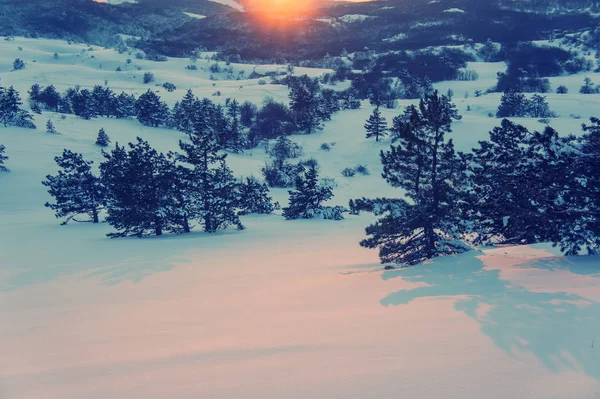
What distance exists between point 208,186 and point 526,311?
58.1 ft

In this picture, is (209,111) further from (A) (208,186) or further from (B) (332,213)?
(A) (208,186)

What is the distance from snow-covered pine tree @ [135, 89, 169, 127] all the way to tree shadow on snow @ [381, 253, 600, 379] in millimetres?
65582

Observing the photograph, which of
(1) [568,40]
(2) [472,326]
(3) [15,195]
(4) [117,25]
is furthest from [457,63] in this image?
(4) [117,25]

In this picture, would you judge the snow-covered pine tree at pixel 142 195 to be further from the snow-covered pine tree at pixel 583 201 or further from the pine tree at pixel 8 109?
the pine tree at pixel 8 109

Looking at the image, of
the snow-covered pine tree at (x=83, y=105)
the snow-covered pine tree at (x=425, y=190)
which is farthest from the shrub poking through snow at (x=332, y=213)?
the snow-covered pine tree at (x=83, y=105)

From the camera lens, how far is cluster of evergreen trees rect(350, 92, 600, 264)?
9.80 meters

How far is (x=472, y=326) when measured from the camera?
516 centimetres

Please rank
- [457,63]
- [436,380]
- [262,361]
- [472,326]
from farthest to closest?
[457,63] < [472,326] < [262,361] < [436,380]

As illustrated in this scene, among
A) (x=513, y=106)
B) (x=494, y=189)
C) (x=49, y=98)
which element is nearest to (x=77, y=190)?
(x=494, y=189)

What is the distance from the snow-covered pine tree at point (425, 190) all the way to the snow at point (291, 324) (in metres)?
1.05

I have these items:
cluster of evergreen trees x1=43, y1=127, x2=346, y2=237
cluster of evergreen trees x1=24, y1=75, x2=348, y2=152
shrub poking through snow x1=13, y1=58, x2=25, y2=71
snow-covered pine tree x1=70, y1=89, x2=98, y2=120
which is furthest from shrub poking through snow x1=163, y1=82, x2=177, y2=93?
cluster of evergreen trees x1=43, y1=127, x2=346, y2=237

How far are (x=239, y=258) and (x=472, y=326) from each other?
9.97m

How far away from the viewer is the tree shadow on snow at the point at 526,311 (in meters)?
4.29

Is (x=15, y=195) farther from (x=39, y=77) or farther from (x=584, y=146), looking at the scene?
(x=39, y=77)
